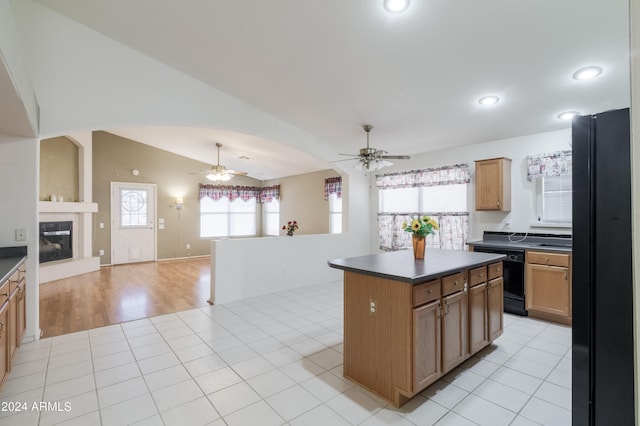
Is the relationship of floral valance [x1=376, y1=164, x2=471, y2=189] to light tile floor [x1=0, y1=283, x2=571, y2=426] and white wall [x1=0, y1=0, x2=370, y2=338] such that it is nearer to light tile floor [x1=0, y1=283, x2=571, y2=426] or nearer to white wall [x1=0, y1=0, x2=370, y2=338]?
light tile floor [x1=0, y1=283, x2=571, y2=426]

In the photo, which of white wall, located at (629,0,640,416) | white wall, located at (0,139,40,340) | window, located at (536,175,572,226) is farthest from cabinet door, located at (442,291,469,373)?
white wall, located at (0,139,40,340)

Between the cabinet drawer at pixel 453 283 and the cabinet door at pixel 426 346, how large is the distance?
0.14m

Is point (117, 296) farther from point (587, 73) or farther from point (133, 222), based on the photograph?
point (587, 73)

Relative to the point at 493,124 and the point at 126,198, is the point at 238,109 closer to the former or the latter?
the point at 493,124

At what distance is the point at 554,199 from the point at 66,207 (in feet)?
27.7

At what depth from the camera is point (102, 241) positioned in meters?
7.29

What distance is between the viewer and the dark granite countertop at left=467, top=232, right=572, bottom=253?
3764 millimetres

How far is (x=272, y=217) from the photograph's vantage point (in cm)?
982

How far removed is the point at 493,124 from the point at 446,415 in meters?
3.58

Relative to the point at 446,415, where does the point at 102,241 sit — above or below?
above

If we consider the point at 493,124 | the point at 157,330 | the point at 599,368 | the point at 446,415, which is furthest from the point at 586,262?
the point at 157,330

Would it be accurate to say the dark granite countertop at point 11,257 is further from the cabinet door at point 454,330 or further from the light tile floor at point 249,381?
the cabinet door at point 454,330

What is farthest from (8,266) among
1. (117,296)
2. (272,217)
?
(272,217)

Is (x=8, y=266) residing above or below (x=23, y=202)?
below
